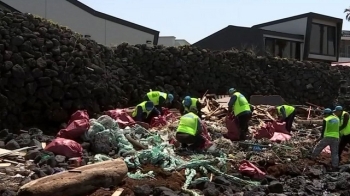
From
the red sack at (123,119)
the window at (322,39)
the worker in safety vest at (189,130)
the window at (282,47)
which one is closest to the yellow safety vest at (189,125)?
the worker in safety vest at (189,130)

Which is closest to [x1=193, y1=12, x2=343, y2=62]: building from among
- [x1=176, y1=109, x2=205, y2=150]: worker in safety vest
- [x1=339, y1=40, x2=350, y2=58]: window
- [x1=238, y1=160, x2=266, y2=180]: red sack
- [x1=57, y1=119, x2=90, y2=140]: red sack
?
[x1=339, y1=40, x2=350, y2=58]: window

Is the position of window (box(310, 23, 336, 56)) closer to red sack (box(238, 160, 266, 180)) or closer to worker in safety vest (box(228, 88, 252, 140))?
worker in safety vest (box(228, 88, 252, 140))

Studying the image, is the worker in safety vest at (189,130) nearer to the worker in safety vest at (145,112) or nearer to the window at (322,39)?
the worker in safety vest at (145,112)

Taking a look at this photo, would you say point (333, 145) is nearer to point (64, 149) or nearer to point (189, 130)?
point (189, 130)

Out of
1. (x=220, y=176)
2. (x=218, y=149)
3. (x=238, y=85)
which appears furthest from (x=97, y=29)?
(x=220, y=176)

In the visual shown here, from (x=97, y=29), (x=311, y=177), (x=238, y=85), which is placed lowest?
(x=311, y=177)

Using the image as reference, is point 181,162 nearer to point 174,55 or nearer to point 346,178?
point 346,178

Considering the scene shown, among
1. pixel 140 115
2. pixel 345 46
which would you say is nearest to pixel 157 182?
pixel 140 115

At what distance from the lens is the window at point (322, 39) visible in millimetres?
37688

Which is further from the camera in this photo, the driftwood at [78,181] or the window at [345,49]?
the window at [345,49]

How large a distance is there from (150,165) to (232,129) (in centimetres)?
423

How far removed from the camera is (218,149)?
12828 millimetres

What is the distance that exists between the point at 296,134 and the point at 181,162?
634cm

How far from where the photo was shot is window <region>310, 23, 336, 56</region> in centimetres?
3769
